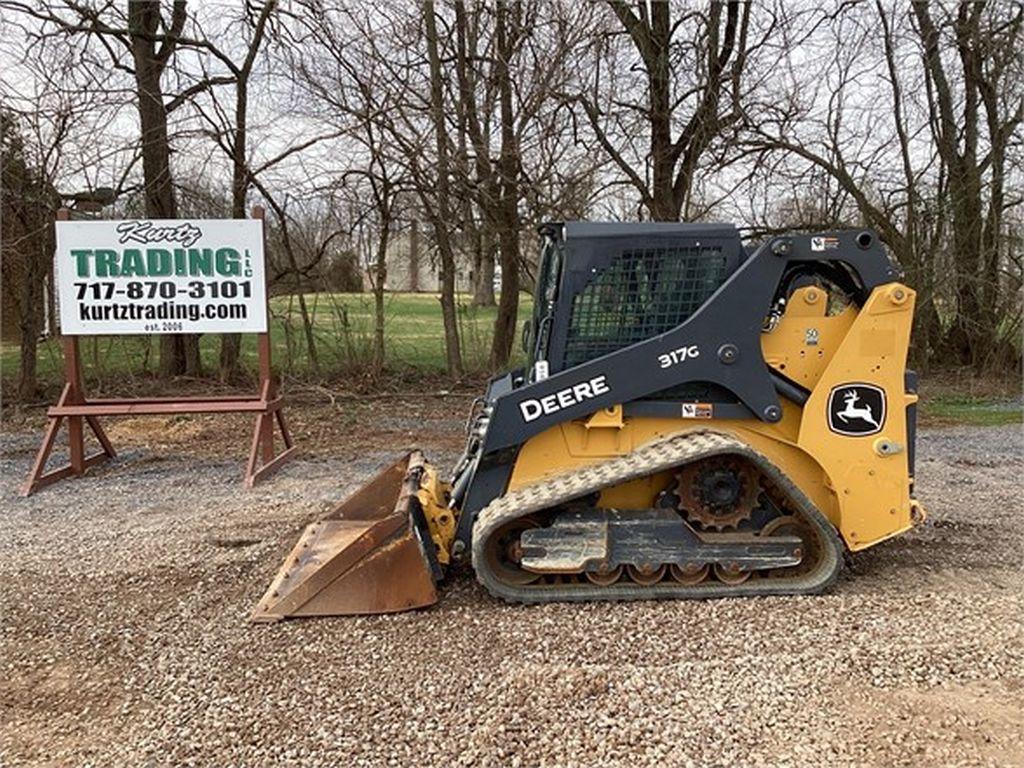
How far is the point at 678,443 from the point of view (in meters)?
4.38

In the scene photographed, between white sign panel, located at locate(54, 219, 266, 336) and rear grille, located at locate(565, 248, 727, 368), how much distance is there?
4.31 meters

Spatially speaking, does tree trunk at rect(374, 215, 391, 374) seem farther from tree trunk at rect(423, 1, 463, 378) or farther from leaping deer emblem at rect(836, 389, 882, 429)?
leaping deer emblem at rect(836, 389, 882, 429)

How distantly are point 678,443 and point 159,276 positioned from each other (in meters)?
5.51

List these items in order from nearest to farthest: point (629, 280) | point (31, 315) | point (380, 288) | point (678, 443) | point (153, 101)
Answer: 1. point (678, 443)
2. point (629, 280)
3. point (31, 315)
4. point (153, 101)
5. point (380, 288)

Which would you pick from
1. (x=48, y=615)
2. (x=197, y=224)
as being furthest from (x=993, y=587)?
(x=197, y=224)

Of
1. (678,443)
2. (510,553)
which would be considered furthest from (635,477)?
(510,553)

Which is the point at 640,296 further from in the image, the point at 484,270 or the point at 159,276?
the point at 484,270

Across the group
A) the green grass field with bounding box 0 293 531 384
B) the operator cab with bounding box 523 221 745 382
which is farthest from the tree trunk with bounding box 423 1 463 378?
the operator cab with bounding box 523 221 745 382

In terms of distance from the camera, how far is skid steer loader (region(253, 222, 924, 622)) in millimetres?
4270

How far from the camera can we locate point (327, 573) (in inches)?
165

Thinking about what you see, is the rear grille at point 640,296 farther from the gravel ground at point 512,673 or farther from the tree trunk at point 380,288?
the tree trunk at point 380,288

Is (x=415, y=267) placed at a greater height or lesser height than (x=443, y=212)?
lesser

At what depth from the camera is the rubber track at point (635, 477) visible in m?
4.20

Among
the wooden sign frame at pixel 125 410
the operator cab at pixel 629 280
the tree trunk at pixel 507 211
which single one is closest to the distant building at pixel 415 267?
the tree trunk at pixel 507 211
